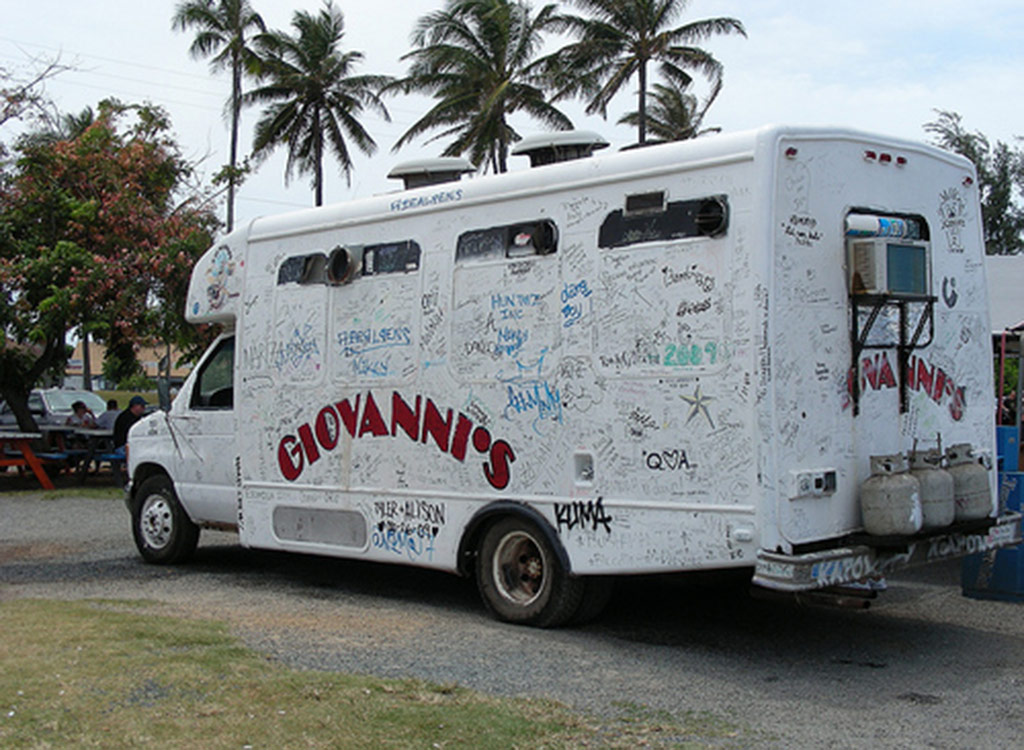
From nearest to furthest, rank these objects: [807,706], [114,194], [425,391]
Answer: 1. [807,706]
2. [425,391]
3. [114,194]

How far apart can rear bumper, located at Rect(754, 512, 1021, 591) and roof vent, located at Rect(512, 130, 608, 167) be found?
3.11m

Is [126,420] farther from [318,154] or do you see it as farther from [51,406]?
[318,154]

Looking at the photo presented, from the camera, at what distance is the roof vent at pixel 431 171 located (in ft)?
29.2

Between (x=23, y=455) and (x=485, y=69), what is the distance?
1871cm

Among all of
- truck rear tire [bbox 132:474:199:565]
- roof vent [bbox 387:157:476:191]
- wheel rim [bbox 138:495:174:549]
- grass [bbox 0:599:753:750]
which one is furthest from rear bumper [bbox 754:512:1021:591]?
wheel rim [bbox 138:495:174:549]

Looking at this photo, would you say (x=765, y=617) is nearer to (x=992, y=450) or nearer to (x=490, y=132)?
(x=992, y=450)

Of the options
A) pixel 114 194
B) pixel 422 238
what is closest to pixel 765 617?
pixel 422 238

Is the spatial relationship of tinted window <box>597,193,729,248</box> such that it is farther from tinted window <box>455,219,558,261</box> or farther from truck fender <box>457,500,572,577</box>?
truck fender <box>457,500,572,577</box>

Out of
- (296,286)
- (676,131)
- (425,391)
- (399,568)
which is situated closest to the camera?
(425,391)

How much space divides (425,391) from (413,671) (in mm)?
2347

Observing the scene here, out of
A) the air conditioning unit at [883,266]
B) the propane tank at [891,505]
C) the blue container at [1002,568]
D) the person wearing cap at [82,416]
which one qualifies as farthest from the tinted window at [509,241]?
the person wearing cap at [82,416]

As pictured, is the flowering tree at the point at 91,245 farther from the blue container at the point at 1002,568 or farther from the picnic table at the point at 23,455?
the blue container at the point at 1002,568

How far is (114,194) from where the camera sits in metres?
20.1

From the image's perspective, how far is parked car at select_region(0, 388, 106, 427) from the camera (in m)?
25.9
